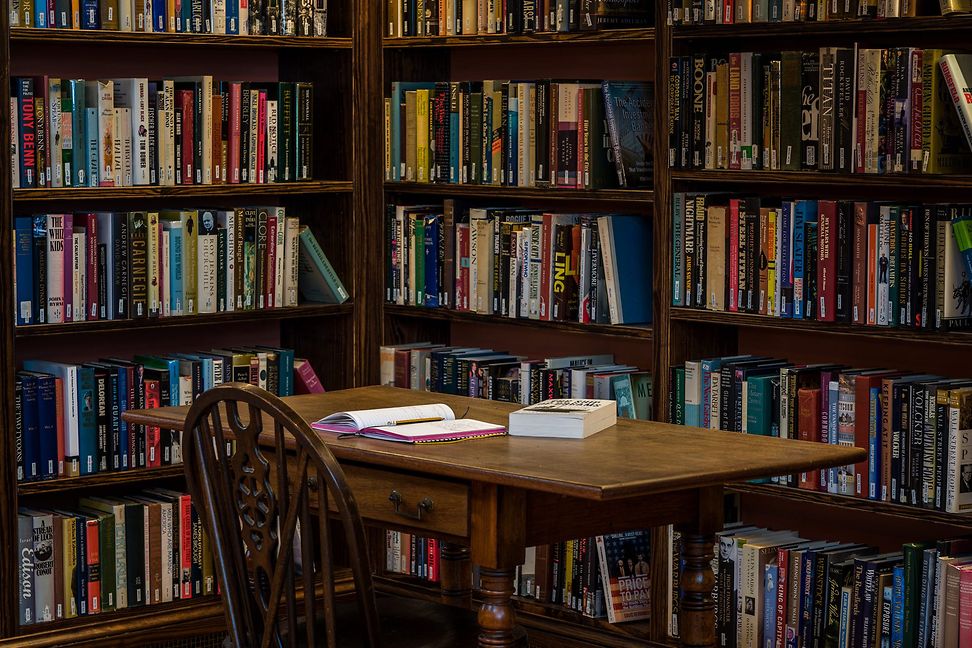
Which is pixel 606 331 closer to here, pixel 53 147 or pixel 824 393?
pixel 824 393

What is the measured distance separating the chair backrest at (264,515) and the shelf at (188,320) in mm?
1453

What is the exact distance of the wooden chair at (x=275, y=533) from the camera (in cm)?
219

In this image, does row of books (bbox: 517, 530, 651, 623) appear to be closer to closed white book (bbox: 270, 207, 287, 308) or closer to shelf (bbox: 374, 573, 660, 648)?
shelf (bbox: 374, 573, 660, 648)

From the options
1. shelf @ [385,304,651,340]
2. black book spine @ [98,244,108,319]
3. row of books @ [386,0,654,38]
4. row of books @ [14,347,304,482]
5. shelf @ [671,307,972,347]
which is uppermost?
row of books @ [386,0,654,38]

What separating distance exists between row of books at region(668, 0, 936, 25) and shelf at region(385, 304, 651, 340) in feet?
2.37

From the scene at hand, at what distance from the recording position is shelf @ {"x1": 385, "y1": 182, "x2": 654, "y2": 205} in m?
3.75

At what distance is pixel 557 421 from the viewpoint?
2.67m

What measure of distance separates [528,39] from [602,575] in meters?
1.33

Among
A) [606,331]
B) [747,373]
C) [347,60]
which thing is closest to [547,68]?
[347,60]

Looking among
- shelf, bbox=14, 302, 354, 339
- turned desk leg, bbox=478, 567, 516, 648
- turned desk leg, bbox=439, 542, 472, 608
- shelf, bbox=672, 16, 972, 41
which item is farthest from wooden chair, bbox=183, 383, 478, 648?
shelf, bbox=672, 16, 972, 41

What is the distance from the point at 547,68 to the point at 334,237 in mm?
749

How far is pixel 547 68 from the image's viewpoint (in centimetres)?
428

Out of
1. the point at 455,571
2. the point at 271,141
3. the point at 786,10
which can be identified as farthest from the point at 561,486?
the point at 271,141

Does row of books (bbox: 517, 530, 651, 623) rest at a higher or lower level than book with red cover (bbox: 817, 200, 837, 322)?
lower
